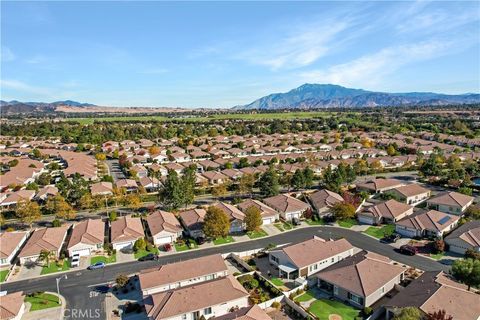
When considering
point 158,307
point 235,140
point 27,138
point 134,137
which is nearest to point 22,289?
point 158,307

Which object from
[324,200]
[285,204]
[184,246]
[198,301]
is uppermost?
[324,200]

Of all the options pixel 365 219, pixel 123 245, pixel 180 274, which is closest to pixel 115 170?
pixel 123 245

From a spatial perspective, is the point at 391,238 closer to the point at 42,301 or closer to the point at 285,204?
the point at 285,204

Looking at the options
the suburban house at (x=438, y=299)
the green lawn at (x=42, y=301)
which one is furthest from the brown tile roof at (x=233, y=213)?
the suburban house at (x=438, y=299)

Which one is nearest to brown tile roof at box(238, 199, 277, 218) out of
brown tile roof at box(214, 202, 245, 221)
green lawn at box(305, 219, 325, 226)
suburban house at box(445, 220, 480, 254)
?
brown tile roof at box(214, 202, 245, 221)

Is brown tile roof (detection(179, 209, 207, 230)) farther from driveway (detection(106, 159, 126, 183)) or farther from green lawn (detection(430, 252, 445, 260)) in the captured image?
driveway (detection(106, 159, 126, 183))

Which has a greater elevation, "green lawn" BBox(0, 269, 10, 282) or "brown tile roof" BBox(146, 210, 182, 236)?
"brown tile roof" BBox(146, 210, 182, 236)
